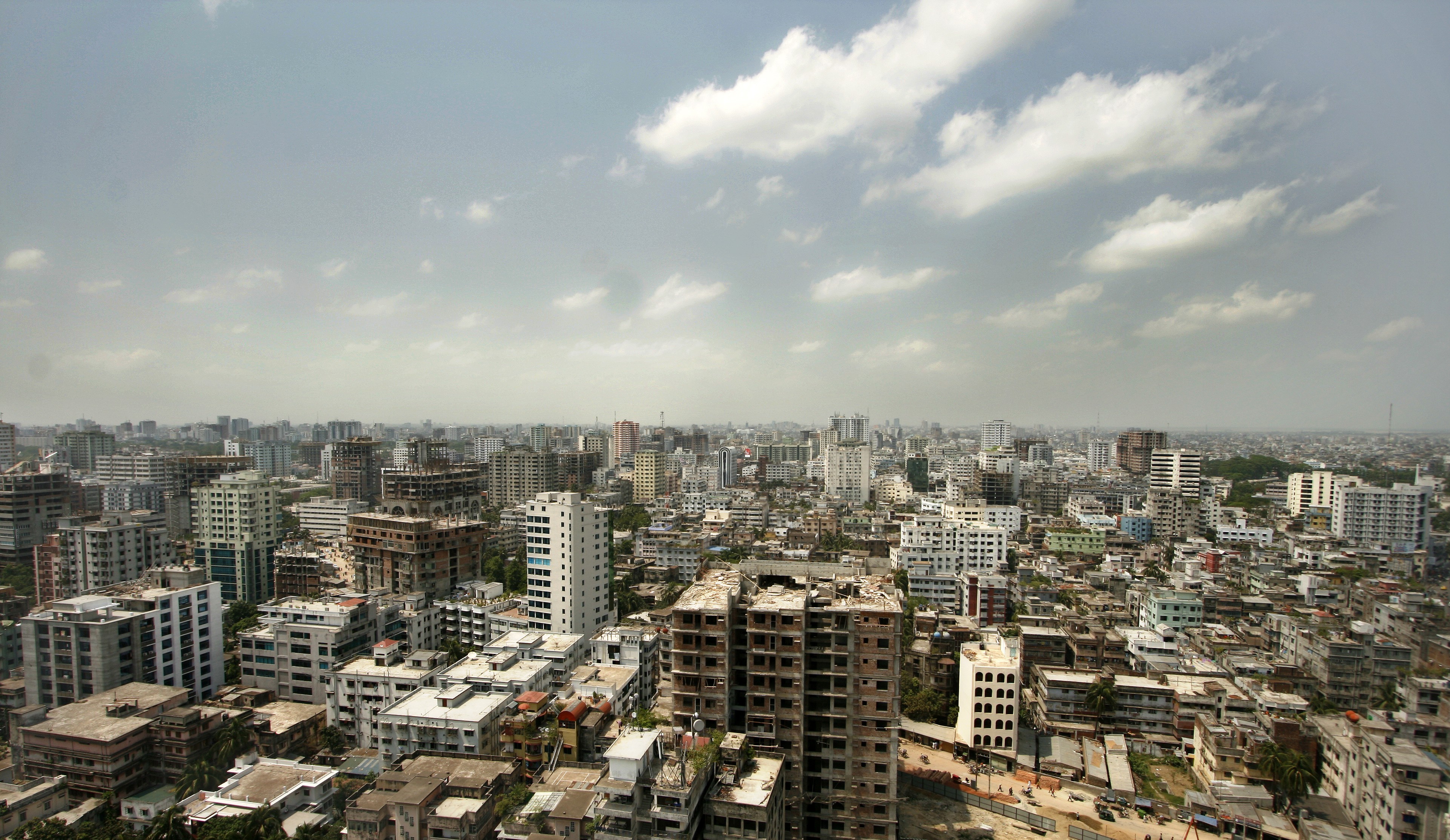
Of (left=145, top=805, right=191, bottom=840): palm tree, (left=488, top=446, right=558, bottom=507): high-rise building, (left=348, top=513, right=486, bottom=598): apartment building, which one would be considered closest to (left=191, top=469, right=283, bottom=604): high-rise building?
Answer: (left=348, top=513, right=486, bottom=598): apartment building

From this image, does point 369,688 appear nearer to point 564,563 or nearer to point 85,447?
point 564,563

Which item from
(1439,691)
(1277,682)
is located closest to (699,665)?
(1439,691)

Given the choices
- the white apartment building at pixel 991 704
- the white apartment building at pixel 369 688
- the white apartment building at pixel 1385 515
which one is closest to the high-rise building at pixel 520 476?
the white apartment building at pixel 369 688

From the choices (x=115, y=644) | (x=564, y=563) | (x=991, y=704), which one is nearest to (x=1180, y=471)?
(x=991, y=704)

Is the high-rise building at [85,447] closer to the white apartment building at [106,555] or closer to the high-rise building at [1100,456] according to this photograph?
the white apartment building at [106,555]

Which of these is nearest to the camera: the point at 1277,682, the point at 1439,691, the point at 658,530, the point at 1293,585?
the point at 1439,691

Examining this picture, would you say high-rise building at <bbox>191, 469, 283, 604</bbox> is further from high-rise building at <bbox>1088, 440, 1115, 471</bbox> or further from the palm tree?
high-rise building at <bbox>1088, 440, 1115, 471</bbox>

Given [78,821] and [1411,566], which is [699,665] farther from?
[1411,566]
